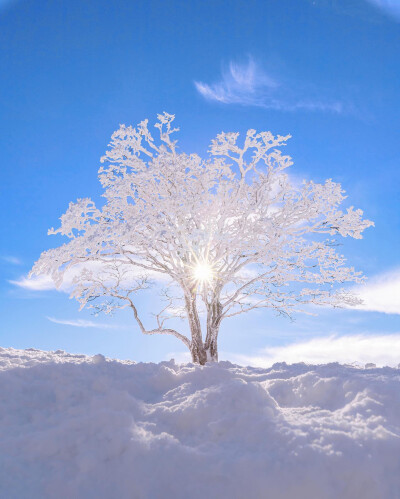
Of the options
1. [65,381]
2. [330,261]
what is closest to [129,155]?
[330,261]

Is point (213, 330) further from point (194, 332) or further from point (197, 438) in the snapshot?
point (197, 438)

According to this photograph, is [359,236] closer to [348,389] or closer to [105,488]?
[348,389]

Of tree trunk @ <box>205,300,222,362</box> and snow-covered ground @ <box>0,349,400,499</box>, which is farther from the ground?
tree trunk @ <box>205,300,222,362</box>

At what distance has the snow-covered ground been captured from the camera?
12.6ft

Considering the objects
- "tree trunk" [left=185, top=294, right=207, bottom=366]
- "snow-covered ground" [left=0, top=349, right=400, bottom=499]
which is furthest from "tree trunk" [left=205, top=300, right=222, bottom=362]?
"snow-covered ground" [left=0, top=349, right=400, bottom=499]

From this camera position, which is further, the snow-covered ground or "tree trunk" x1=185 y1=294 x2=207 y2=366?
"tree trunk" x1=185 y1=294 x2=207 y2=366

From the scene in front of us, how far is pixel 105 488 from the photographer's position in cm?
388

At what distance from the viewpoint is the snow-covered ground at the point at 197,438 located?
3.83 meters

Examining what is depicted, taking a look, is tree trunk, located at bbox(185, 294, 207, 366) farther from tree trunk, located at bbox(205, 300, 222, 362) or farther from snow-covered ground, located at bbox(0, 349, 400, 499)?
snow-covered ground, located at bbox(0, 349, 400, 499)

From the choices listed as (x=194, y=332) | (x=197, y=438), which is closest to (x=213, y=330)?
(x=194, y=332)

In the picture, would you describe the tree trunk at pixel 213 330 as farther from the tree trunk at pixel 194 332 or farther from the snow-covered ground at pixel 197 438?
the snow-covered ground at pixel 197 438

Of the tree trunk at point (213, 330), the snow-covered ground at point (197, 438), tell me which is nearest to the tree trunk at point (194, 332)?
the tree trunk at point (213, 330)

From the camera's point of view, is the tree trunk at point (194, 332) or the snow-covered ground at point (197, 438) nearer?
the snow-covered ground at point (197, 438)

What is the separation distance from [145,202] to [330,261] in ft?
24.3
